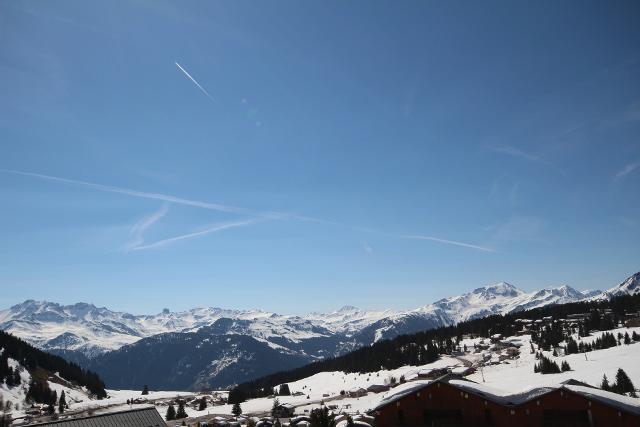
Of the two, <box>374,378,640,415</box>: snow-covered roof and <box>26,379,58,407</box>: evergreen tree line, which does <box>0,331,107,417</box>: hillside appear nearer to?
<box>26,379,58,407</box>: evergreen tree line

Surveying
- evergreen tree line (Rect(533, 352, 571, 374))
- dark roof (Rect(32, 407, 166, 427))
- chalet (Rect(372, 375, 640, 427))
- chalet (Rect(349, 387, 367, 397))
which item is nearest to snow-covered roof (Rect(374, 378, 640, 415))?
chalet (Rect(372, 375, 640, 427))

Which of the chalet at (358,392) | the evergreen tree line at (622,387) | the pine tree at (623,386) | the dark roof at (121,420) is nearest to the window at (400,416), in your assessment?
the dark roof at (121,420)

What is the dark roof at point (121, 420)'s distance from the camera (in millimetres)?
54391

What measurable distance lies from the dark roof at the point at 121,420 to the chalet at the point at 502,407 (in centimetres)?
3021

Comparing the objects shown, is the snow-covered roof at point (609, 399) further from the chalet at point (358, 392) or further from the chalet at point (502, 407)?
the chalet at point (358, 392)

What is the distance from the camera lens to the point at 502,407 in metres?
51.6

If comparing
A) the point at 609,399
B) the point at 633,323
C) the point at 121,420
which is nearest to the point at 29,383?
the point at 121,420

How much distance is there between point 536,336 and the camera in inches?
7343

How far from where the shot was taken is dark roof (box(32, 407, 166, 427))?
54.4 metres

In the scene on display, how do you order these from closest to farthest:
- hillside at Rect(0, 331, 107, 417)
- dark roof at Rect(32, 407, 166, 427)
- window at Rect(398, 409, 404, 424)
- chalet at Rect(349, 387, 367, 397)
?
dark roof at Rect(32, 407, 166, 427)
window at Rect(398, 409, 404, 424)
chalet at Rect(349, 387, 367, 397)
hillside at Rect(0, 331, 107, 417)

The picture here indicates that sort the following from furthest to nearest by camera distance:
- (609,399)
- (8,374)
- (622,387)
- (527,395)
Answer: (8,374) < (622,387) < (527,395) < (609,399)

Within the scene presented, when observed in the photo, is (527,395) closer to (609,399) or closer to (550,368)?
(609,399)

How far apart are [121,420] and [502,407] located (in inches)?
1864

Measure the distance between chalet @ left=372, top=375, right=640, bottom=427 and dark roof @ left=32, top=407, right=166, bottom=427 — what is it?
30.2m
